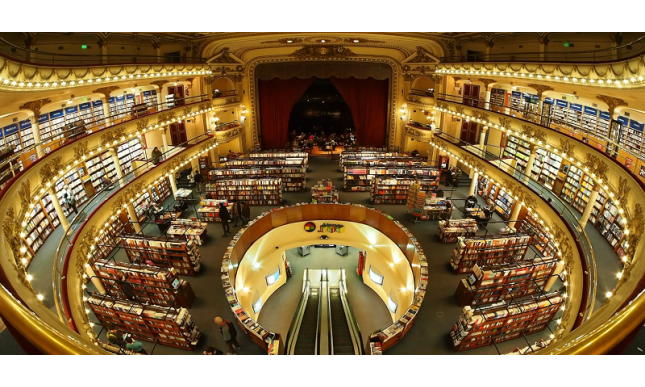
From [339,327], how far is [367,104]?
42.3 ft

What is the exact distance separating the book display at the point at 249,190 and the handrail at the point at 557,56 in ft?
32.0

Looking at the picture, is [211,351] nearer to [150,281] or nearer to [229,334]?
[229,334]

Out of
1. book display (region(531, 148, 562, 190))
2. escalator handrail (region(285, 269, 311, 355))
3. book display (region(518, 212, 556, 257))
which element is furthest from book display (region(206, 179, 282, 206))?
book display (region(531, 148, 562, 190))

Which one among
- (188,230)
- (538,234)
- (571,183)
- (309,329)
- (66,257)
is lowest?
(309,329)

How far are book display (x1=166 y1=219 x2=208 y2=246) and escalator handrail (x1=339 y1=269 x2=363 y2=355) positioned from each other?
6422mm

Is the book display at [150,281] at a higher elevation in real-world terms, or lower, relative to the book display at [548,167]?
lower

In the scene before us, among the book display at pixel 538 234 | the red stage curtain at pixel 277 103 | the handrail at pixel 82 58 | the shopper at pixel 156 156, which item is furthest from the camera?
the red stage curtain at pixel 277 103

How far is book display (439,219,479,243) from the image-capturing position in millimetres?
10641

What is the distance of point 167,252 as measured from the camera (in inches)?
373

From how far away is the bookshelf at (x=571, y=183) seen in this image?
10.3 m

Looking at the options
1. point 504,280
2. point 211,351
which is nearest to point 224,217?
point 211,351

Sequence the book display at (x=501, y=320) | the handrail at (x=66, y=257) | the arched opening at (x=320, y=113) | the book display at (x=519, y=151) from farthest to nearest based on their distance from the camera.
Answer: the arched opening at (x=320, y=113) → the book display at (x=519, y=151) → the book display at (x=501, y=320) → the handrail at (x=66, y=257)

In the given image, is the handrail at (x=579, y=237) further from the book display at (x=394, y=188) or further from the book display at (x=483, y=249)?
the book display at (x=394, y=188)

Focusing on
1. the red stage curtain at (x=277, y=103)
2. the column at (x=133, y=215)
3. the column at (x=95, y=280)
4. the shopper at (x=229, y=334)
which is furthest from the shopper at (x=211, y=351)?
the red stage curtain at (x=277, y=103)
